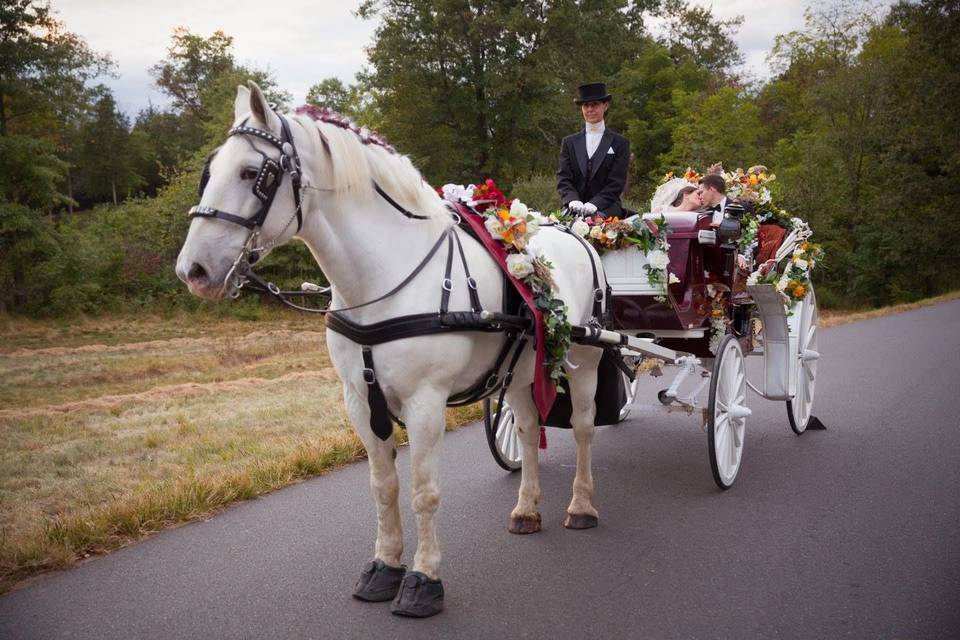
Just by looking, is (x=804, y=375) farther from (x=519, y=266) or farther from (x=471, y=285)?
(x=471, y=285)

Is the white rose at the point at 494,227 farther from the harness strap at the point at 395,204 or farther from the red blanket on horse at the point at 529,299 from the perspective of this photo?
the harness strap at the point at 395,204

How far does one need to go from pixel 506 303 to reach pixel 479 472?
7.25 feet

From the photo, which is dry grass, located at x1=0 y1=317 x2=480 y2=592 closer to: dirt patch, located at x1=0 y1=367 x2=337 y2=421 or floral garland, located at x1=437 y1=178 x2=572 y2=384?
dirt patch, located at x1=0 y1=367 x2=337 y2=421

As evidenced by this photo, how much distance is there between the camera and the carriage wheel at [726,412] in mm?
5234

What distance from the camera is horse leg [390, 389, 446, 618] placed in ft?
11.6

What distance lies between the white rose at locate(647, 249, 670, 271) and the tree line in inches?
785

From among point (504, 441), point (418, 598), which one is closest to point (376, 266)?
point (418, 598)

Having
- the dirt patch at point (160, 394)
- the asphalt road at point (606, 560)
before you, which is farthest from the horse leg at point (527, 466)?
the dirt patch at point (160, 394)

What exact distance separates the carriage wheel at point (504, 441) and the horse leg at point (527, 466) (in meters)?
0.64

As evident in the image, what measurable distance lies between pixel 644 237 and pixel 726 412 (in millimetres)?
1424

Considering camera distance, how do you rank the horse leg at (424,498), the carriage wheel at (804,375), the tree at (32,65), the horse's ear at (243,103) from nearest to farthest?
the horse's ear at (243,103) < the horse leg at (424,498) < the carriage wheel at (804,375) < the tree at (32,65)

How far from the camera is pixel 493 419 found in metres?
5.62

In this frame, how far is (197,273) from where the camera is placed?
9.92 ft

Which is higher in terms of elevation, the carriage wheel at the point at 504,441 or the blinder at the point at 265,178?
the blinder at the point at 265,178
